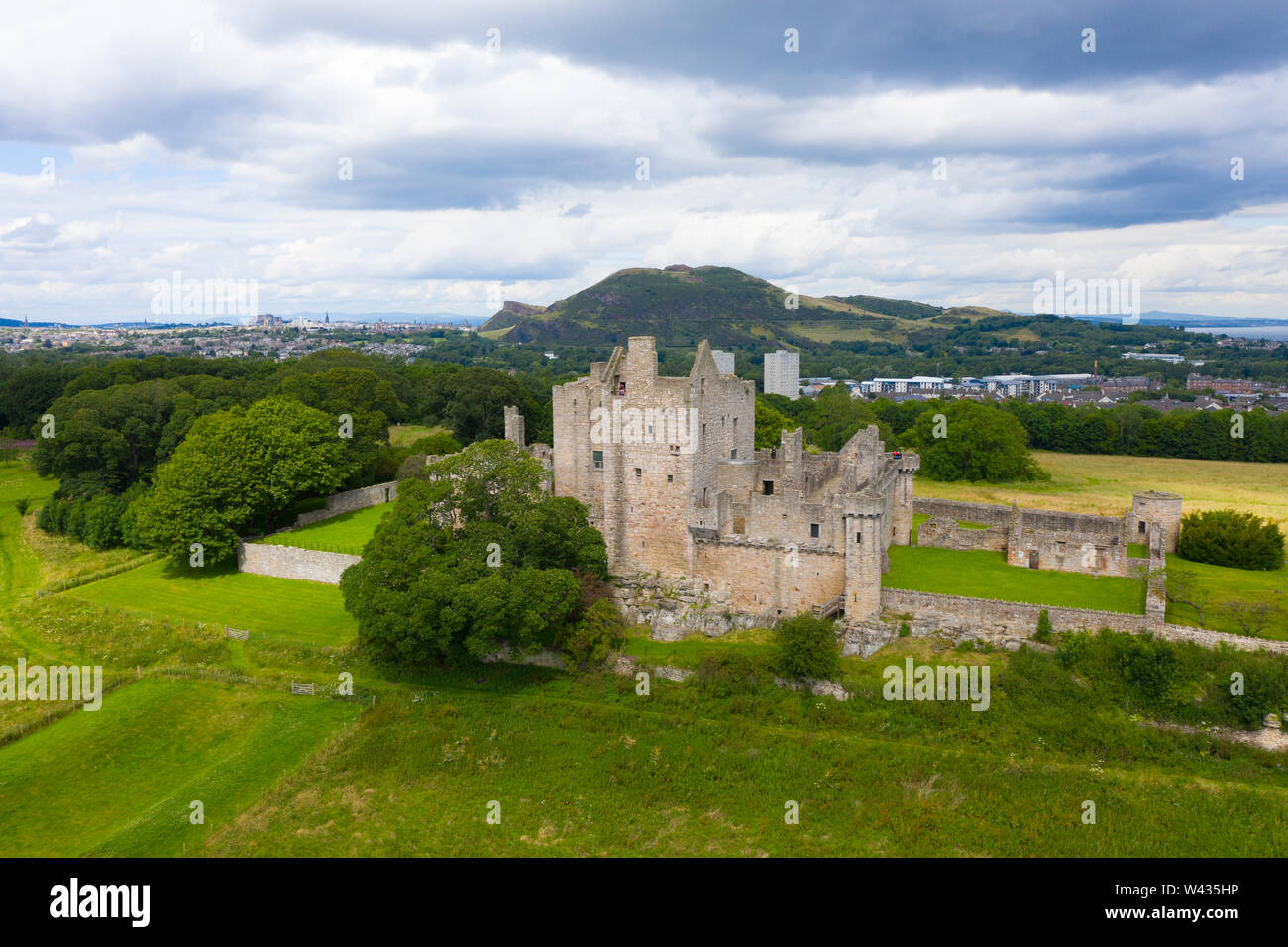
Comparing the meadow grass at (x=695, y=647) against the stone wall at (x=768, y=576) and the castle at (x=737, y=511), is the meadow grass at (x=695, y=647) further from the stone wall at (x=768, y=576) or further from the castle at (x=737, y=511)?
the castle at (x=737, y=511)

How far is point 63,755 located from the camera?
27719mm

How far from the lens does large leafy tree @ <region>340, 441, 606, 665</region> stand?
3070 centimetres

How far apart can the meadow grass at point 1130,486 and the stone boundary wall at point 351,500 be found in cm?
4140

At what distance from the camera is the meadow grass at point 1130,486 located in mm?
57625

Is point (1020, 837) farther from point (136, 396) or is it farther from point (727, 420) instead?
point (136, 396)

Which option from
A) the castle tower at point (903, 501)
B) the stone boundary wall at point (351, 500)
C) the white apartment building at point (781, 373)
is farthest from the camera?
the white apartment building at point (781, 373)

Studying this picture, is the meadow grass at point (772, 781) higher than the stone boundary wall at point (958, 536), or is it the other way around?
the stone boundary wall at point (958, 536)

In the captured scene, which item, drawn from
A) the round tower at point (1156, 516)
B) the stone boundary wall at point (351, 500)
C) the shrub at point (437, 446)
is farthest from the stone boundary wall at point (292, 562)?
the round tower at point (1156, 516)

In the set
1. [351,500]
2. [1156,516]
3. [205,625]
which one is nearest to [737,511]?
[1156,516]

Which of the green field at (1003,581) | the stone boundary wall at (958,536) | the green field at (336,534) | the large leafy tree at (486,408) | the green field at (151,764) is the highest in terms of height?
the large leafy tree at (486,408)

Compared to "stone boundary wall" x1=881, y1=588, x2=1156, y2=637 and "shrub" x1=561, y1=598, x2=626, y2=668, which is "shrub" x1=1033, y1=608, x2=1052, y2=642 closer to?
"stone boundary wall" x1=881, y1=588, x2=1156, y2=637

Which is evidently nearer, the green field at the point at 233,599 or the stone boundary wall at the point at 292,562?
the green field at the point at 233,599

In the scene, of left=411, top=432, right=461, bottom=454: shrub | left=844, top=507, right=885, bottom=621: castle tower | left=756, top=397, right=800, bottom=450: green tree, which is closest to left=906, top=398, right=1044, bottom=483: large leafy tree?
left=756, top=397, right=800, bottom=450: green tree

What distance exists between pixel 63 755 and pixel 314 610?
1257cm
